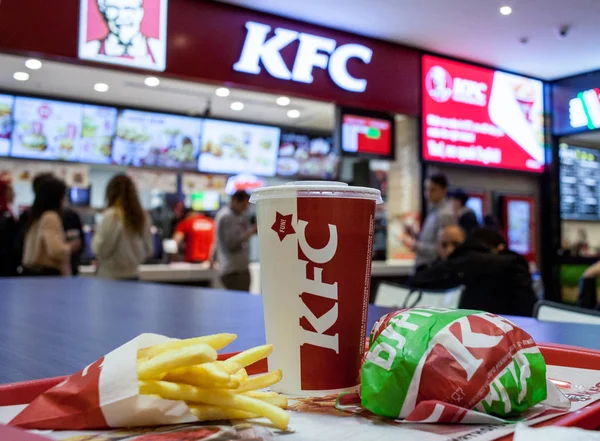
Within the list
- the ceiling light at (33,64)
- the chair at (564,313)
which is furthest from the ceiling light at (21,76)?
the chair at (564,313)

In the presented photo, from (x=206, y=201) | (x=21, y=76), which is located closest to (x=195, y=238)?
(x=206, y=201)

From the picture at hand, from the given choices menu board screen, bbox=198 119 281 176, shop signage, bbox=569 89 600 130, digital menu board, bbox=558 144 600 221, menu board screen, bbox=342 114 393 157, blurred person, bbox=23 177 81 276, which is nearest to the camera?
blurred person, bbox=23 177 81 276

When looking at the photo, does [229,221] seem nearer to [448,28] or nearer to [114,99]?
[114,99]

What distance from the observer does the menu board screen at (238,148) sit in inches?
251

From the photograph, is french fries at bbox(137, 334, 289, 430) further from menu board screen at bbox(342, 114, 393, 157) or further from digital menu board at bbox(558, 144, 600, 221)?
digital menu board at bbox(558, 144, 600, 221)

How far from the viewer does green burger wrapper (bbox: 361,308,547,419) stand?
0.46 m

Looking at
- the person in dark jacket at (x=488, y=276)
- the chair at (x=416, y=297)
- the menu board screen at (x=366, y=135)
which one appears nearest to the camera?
the chair at (x=416, y=297)

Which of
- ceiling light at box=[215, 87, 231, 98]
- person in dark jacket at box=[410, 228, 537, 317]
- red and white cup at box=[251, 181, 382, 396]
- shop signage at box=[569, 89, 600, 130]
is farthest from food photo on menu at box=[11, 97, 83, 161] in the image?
red and white cup at box=[251, 181, 382, 396]

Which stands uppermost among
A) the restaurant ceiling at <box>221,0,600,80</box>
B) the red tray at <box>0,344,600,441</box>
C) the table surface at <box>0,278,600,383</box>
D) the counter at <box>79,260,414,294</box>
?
the restaurant ceiling at <box>221,0,600,80</box>

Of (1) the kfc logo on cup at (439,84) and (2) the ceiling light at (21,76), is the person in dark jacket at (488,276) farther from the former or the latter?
(2) the ceiling light at (21,76)

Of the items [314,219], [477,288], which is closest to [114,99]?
[477,288]

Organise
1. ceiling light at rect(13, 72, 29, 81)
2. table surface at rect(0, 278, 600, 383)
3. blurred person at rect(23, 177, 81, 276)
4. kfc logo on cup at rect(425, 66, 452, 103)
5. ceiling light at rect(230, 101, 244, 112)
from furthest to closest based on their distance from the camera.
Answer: ceiling light at rect(230, 101, 244, 112) < kfc logo on cup at rect(425, 66, 452, 103) < ceiling light at rect(13, 72, 29, 81) < blurred person at rect(23, 177, 81, 276) < table surface at rect(0, 278, 600, 383)

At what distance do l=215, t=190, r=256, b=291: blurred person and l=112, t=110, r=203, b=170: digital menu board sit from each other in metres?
1.83

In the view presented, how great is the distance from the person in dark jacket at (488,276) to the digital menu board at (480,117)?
2.99 meters
